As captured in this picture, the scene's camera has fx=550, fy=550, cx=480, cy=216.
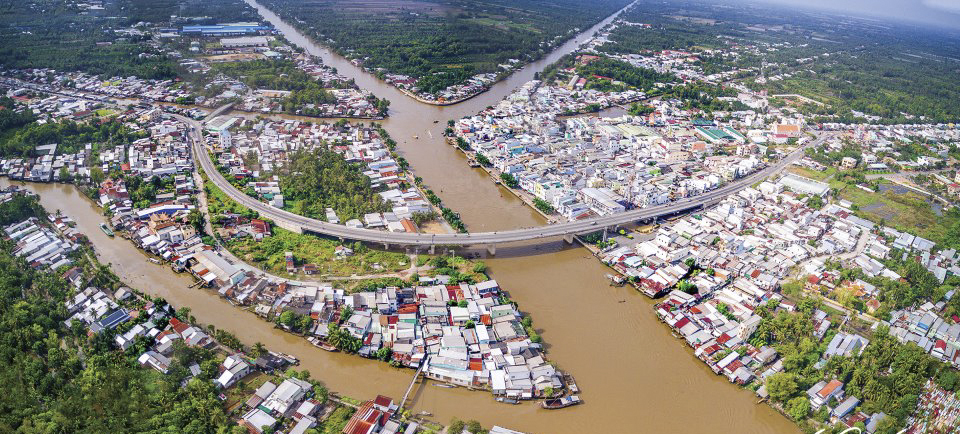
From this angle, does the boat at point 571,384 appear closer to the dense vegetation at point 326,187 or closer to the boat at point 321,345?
the boat at point 321,345

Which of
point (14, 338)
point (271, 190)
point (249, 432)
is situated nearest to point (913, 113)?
point (271, 190)

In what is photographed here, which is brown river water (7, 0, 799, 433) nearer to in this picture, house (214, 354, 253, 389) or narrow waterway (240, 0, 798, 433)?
narrow waterway (240, 0, 798, 433)

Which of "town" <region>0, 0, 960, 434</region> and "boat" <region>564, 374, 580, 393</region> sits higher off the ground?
"town" <region>0, 0, 960, 434</region>

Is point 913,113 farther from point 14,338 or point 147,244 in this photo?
point 14,338

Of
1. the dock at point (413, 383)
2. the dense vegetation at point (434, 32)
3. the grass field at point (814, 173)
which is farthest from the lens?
the dense vegetation at point (434, 32)

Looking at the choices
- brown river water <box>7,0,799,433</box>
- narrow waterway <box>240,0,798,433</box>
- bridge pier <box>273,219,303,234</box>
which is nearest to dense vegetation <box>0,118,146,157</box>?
brown river water <box>7,0,799,433</box>

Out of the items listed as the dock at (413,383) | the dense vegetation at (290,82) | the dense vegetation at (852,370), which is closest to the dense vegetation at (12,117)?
the dense vegetation at (290,82)
